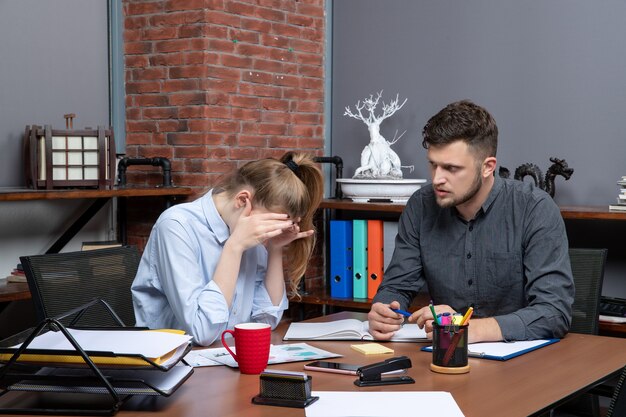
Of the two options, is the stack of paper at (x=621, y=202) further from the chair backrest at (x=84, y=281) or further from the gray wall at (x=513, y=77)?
the chair backrest at (x=84, y=281)

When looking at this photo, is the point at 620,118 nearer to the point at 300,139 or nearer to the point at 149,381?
the point at 300,139

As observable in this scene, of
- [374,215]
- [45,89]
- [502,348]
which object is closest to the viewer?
[502,348]

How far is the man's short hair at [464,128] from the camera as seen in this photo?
228 centimetres

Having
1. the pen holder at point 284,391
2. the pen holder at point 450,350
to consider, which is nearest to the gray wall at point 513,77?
the pen holder at point 450,350

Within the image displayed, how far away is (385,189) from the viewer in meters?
3.53

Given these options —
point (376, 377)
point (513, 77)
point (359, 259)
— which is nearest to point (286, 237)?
point (376, 377)

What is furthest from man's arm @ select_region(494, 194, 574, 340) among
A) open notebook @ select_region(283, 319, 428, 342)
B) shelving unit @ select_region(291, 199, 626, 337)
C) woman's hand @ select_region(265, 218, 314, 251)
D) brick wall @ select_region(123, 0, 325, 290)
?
brick wall @ select_region(123, 0, 325, 290)

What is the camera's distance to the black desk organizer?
55.9 inches

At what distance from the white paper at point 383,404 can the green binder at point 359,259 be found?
1959 mm

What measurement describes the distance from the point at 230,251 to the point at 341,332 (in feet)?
1.16

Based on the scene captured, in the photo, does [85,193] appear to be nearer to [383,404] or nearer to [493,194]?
[493,194]

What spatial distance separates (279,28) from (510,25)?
1.04 meters

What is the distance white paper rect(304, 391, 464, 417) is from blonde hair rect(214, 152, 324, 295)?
→ 683 mm

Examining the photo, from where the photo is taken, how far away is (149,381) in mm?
1488
